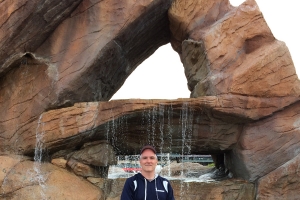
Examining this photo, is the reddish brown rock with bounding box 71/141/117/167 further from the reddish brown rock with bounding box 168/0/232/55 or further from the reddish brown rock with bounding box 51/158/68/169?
the reddish brown rock with bounding box 168/0/232/55

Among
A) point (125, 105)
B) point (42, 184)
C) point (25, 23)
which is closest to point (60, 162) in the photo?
point (42, 184)

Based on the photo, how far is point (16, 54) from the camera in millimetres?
9016

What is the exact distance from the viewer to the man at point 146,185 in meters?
3.00

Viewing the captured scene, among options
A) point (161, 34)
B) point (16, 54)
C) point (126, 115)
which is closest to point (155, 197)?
point (126, 115)

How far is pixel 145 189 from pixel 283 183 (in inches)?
237

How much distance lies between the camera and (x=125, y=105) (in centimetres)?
822

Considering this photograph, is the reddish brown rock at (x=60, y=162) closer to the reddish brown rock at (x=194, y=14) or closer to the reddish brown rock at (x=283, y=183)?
the reddish brown rock at (x=283, y=183)

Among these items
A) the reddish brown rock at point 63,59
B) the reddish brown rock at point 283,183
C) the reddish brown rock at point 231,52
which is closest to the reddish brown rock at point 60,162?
the reddish brown rock at point 63,59

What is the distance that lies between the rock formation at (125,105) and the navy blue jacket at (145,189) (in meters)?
5.12

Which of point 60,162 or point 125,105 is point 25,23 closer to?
point 125,105

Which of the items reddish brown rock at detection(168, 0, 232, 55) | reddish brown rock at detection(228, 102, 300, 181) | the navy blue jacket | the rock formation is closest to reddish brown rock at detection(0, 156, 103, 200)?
the rock formation

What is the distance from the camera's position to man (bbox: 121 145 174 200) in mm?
3000

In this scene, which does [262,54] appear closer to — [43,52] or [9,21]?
[43,52]

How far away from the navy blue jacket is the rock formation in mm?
5119
